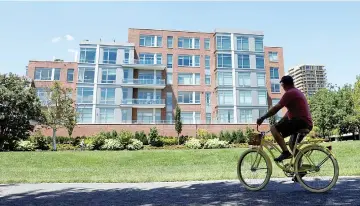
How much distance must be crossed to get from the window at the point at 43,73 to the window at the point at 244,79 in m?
31.3

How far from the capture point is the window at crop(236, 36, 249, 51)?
5058 cm

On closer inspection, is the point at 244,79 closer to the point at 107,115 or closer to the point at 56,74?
the point at 107,115

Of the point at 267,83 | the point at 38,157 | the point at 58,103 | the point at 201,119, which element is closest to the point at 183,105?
the point at 201,119

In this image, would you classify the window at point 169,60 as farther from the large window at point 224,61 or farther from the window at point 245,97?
the window at point 245,97

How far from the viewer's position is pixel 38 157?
63.9 ft

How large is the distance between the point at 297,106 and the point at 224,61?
45071mm

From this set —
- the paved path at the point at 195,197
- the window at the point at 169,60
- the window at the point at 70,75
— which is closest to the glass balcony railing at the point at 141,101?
the window at the point at 169,60

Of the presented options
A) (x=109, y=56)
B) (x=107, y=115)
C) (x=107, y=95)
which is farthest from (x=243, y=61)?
(x=107, y=115)

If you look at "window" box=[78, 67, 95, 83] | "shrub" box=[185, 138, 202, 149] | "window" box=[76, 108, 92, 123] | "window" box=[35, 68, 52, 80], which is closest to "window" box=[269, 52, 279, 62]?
"shrub" box=[185, 138, 202, 149]

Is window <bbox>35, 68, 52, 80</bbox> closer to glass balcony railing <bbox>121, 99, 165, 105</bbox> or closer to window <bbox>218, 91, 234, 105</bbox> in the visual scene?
glass balcony railing <bbox>121, 99, 165, 105</bbox>

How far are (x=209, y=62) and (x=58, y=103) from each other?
2850 cm

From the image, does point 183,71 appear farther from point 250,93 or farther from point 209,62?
point 250,93

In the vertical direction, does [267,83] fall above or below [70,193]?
above

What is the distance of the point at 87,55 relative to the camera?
4650cm
